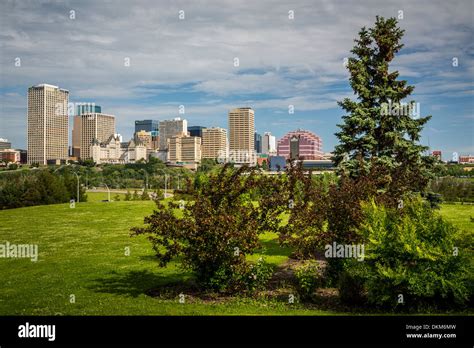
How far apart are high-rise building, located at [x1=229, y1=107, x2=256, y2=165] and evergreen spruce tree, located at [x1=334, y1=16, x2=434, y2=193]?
117145 mm

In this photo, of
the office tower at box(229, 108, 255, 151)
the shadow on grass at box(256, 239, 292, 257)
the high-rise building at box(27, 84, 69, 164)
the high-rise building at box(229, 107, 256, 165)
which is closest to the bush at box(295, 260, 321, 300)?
the shadow on grass at box(256, 239, 292, 257)

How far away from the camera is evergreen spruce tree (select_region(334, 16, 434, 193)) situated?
19.3 meters

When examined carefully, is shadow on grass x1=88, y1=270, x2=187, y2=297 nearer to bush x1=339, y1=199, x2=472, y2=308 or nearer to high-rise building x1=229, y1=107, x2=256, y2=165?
bush x1=339, y1=199, x2=472, y2=308

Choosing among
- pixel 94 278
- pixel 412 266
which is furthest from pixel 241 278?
pixel 94 278

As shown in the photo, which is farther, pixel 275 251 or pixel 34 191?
pixel 34 191

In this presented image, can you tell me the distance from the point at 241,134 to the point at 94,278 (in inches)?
5533

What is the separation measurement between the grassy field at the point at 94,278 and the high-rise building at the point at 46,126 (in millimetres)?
38897

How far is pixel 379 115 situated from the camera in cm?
1948

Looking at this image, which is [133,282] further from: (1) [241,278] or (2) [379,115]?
(2) [379,115]

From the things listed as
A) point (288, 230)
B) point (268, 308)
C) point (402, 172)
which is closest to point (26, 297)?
point (268, 308)

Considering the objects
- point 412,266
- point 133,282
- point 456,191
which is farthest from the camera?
point 456,191

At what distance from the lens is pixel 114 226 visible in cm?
3228

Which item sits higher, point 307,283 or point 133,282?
point 307,283
